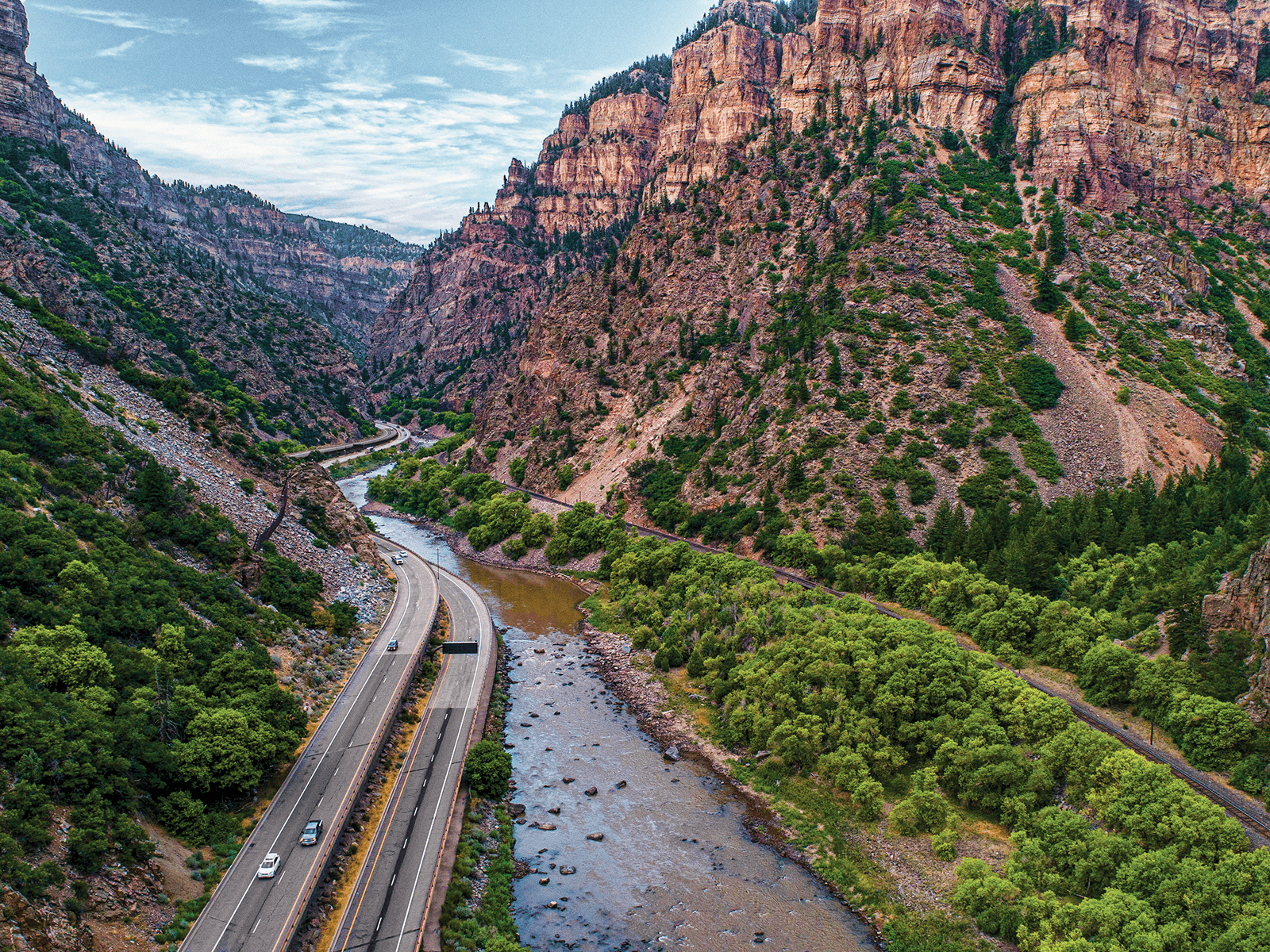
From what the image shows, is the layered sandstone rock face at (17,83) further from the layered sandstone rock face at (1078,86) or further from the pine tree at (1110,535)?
the pine tree at (1110,535)

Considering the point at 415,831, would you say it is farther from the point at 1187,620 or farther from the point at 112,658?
the point at 1187,620

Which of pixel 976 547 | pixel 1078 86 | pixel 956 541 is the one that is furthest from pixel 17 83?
pixel 976 547

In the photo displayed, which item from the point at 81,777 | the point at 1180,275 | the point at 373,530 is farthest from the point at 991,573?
the point at 373,530

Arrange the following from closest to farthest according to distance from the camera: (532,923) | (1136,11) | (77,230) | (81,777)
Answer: (81,777) → (532,923) → (1136,11) → (77,230)

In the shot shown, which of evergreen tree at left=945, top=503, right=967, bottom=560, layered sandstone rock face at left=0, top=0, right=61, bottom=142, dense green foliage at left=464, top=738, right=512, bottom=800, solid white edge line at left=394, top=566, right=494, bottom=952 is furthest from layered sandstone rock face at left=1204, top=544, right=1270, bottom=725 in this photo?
layered sandstone rock face at left=0, top=0, right=61, bottom=142

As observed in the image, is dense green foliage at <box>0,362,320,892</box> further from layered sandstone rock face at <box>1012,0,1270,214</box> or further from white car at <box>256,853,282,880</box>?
layered sandstone rock face at <box>1012,0,1270,214</box>

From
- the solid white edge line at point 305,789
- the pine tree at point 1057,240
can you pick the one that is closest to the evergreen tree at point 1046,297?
the pine tree at point 1057,240

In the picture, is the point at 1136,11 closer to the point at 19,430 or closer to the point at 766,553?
the point at 766,553
